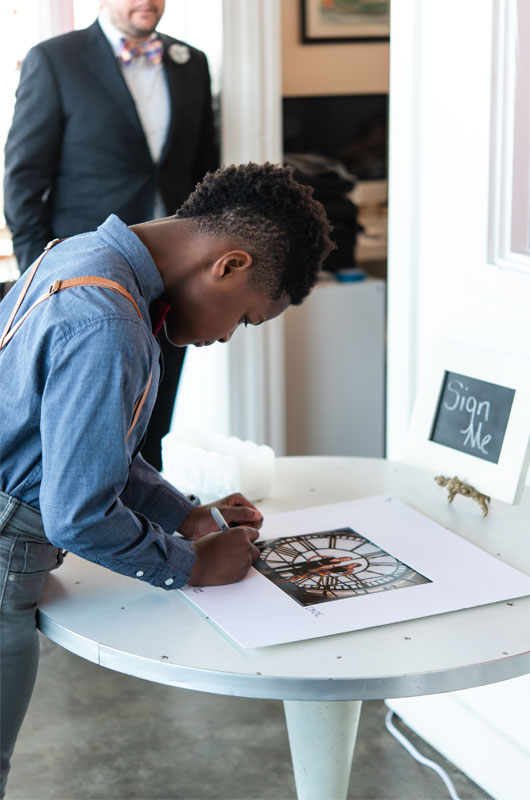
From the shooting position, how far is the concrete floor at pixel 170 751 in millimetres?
1984

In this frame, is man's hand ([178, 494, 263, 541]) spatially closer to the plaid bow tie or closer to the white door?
the white door

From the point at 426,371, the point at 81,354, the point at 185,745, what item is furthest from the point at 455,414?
the point at 185,745

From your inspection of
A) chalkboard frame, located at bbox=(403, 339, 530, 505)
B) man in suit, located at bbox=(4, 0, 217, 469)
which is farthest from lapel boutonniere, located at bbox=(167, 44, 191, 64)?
chalkboard frame, located at bbox=(403, 339, 530, 505)

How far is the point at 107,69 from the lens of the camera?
2.71 m

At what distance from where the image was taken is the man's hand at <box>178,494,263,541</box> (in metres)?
1.42

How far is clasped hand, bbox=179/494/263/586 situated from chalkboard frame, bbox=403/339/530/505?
38 centimetres

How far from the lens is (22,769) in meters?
2.06

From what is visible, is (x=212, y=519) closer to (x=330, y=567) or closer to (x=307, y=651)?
(x=330, y=567)

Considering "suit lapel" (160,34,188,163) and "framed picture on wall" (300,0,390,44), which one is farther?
"framed picture on wall" (300,0,390,44)

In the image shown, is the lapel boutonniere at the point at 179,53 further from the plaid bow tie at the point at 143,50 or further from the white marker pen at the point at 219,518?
the white marker pen at the point at 219,518

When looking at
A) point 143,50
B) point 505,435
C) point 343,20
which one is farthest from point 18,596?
point 343,20

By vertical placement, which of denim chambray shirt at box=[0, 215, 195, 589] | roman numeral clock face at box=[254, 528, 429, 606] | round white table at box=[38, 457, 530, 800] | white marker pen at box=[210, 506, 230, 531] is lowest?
round white table at box=[38, 457, 530, 800]

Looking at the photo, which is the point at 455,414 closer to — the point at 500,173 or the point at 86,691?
the point at 500,173

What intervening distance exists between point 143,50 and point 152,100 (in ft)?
0.45
